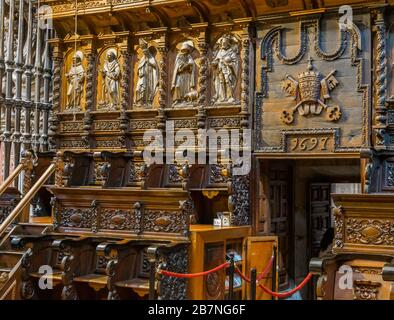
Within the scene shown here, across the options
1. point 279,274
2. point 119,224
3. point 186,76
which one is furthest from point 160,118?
point 279,274

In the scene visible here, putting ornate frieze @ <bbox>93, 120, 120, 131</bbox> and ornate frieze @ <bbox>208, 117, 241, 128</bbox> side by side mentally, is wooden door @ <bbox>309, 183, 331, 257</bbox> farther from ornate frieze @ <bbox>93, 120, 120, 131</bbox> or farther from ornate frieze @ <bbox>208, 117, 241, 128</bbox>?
ornate frieze @ <bbox>93, 120, 120, 131</bbox>

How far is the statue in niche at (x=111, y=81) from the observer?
852cm

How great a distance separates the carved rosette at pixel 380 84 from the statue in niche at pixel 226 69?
190cm

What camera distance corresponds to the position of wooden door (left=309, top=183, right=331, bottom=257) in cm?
845

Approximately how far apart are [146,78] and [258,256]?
10.4 feet

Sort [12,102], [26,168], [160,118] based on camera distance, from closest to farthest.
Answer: [26,168] → [160,118] → [12,102]

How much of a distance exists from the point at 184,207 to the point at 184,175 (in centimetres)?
50

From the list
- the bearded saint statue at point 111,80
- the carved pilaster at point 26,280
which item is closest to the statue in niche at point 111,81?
the bearded saint statue at point 111,80

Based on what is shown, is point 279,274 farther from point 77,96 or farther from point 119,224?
point 77,96

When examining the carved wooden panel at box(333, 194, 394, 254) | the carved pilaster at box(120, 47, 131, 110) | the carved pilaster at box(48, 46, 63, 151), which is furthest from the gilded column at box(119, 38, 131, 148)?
the carved wooden panel at box(333, 194, 394, 254)

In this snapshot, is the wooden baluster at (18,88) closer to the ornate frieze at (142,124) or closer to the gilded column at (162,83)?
the ornate frieze at (142,124)

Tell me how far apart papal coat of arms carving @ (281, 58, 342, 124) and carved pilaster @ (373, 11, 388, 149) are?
48 centimetres

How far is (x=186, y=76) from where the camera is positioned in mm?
8008

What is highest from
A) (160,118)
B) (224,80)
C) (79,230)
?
(224,80)
